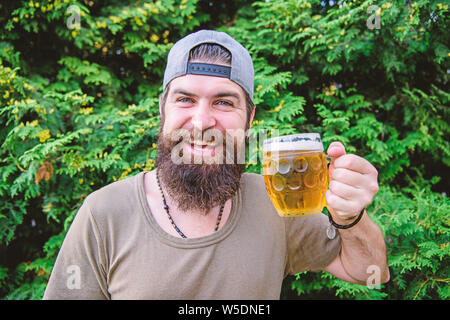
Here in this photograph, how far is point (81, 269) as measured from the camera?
147 cm

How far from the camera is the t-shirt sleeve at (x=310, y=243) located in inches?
65.6

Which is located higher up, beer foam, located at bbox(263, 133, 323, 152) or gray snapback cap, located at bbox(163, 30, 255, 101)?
gray snapback cap, located at bbox(163, 30, 255, 101)

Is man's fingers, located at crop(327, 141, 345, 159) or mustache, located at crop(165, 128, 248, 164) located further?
mustache, located at crop(165, 128, 248, 164)

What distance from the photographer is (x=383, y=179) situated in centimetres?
316

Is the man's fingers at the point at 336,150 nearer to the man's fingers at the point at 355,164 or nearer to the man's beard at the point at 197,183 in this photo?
the man's fingers at the point at 355,164

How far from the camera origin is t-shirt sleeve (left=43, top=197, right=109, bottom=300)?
1.46m

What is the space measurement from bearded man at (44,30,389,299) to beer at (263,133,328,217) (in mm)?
79

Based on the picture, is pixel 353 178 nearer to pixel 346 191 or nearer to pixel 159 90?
pixel 346 191

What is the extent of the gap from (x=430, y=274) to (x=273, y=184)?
1.80 meters

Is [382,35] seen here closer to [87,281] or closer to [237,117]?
[237,117]

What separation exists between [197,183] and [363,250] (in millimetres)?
980

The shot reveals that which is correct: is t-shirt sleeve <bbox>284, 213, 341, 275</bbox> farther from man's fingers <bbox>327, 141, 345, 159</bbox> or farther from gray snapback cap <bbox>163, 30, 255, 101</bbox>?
gray snapback cap <bbox>163, 30, 255, 101</bbox>

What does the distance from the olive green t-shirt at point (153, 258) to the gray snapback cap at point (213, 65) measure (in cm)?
77

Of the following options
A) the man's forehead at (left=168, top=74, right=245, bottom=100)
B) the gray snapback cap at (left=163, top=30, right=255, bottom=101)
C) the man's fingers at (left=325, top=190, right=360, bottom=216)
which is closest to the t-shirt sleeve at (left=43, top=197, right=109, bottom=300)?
the man's forehead at (left=168, top=74, right=245, bottom=100)
